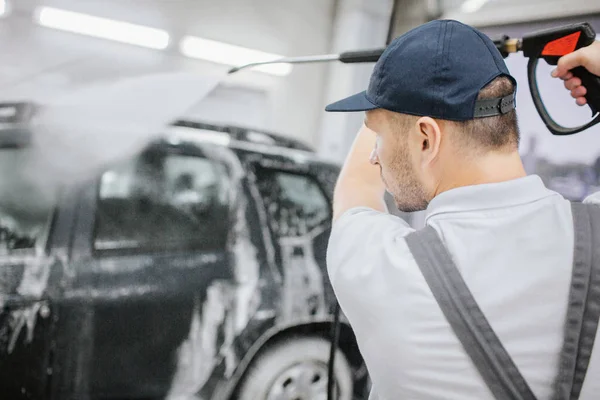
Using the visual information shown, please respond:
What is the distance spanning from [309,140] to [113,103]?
596mm

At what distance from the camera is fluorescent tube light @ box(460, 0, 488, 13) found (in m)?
1.54

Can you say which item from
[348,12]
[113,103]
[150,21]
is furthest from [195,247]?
[348,12]

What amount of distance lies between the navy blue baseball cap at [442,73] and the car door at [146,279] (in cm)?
85

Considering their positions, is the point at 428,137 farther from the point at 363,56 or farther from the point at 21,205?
the point at 21,205

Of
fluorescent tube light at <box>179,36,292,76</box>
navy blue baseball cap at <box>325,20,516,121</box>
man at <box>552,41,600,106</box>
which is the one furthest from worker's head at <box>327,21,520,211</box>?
fluorescent tube light at <box>179,36,292,76</box>

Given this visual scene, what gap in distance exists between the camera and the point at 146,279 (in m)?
1.32

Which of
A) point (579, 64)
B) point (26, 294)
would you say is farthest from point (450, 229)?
point (26, 294)

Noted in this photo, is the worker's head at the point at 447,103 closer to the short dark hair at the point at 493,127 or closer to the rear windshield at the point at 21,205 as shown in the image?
the short dark hair at the point at 493,127

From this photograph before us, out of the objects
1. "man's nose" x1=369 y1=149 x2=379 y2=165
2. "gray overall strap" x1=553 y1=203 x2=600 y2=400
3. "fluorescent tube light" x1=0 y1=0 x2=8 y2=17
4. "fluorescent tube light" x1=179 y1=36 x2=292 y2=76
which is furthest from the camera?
"fluorescent tube light" x1=179 y1=36 x2=292 y2=76

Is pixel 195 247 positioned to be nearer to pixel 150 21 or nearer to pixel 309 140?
pixel 309 140

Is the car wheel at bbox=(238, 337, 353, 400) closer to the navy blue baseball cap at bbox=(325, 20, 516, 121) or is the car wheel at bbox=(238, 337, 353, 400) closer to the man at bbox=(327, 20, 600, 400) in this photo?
the man at bbox=(327, 20, 600, 400)

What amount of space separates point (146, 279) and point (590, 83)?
1.10m

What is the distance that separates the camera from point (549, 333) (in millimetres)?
599

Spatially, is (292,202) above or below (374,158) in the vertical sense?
below
